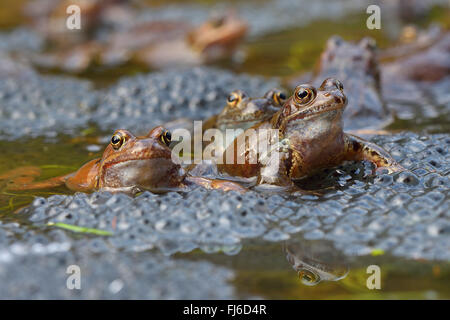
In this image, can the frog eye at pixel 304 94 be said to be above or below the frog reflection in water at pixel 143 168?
above

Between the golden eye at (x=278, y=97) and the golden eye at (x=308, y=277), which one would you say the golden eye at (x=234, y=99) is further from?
the golden eye at (x=308, y=277)

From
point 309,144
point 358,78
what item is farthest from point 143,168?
point 358,78

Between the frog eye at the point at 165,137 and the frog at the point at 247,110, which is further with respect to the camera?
the frog at the point at 247,110

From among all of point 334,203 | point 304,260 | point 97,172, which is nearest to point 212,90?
point 97,172

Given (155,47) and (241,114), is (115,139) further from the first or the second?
(155,47)

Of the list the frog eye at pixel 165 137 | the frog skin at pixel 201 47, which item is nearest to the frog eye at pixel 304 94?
the frog eye at pixel 165 137

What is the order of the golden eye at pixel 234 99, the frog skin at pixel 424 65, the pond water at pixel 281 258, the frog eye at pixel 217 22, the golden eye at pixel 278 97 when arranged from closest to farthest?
the pond water at pixel 281 258
the golden eye at pixel 278 97
the golden eye at pixel 234 99
the frog skin at pixel 424 65
the frog eye at pixel 217 22
